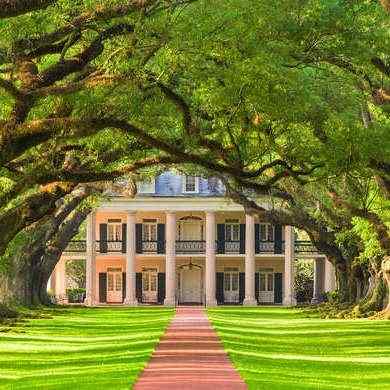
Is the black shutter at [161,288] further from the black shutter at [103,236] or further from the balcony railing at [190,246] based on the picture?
the black shutter at [103,236]

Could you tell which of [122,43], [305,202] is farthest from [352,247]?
[122,43]

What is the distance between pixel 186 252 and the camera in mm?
87375

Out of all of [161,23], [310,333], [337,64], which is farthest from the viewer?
[310,333]

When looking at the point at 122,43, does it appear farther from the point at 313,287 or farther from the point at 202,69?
the point at 313,287

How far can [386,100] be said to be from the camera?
28078 mm

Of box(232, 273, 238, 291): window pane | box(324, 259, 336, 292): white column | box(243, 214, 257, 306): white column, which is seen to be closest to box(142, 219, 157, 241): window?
box(232, 273, 238, 291): window pane

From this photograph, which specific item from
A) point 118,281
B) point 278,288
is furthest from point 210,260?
point 118,281

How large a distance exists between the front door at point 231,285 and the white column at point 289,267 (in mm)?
3626

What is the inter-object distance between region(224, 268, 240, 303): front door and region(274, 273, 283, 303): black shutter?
2.67 m

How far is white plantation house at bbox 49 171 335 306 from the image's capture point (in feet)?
277

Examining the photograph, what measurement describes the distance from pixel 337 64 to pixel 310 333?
634 inches

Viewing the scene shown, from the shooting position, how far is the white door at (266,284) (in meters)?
86.7

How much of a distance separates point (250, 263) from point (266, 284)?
4.04 metres

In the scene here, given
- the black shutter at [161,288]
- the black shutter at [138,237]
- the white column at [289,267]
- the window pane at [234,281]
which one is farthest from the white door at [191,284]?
the white column at [289,267]
